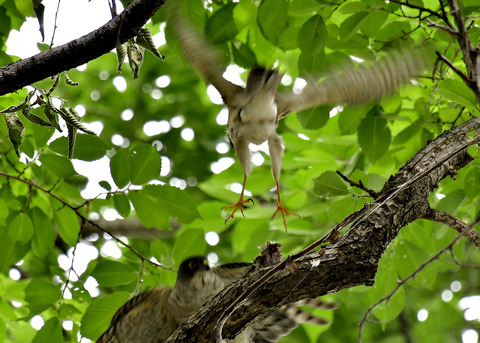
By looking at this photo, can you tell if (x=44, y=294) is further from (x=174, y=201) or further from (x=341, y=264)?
(x=341, y=264)

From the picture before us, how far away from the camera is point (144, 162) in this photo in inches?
122

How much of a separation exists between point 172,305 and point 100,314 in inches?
16.4

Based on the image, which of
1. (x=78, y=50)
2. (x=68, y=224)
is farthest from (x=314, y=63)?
(x=68, y=224)

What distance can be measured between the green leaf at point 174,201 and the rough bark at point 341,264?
705 millimetres

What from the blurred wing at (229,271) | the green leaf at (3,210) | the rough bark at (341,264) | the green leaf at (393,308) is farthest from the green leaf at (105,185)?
the green leaf at (393,308)

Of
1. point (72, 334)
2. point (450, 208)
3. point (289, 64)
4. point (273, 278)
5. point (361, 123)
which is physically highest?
point (289, 64)

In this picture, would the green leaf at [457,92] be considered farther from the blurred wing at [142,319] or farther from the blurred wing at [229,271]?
the blurred wing at [142,319]

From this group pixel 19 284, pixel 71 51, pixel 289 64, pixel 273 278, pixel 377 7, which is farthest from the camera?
pixel 289 64

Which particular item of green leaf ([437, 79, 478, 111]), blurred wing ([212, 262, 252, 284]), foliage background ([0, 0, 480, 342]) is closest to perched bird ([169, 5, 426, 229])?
foliage background ([0, 0, 480, 342])

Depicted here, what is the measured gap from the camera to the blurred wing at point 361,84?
110 inches

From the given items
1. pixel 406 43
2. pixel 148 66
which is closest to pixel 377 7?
pixel 406 43

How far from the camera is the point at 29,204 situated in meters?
3.48

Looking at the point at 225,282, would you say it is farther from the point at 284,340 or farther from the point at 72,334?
the point at 284,340

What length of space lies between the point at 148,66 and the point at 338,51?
3707 millimetres
